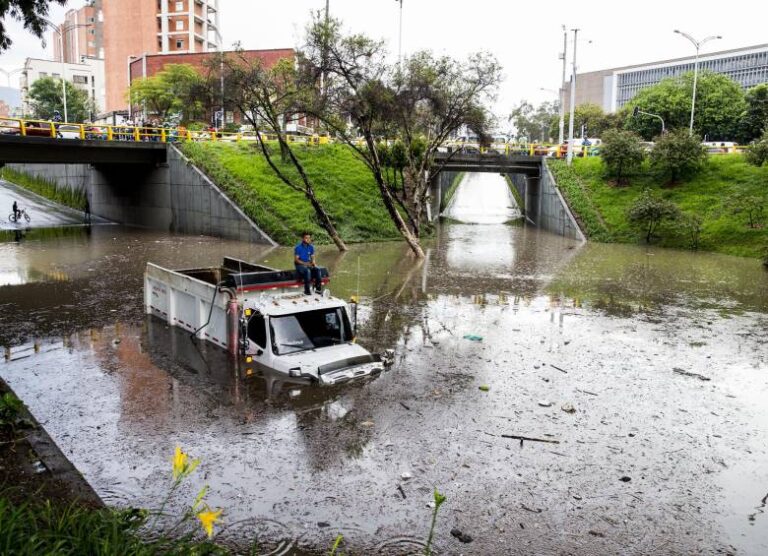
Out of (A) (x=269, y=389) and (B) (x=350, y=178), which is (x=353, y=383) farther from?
(B) (x=350, y=178)

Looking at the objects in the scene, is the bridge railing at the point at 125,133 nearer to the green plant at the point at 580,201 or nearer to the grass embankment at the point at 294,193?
the grass embankment at the point at 294,193

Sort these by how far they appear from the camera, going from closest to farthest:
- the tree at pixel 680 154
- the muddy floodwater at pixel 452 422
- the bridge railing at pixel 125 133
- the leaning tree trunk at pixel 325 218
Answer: the muddy floodwater at pixel 452 422, the leaning tree trunk at pixel 325 218, the bridge railing at pixel 125 133, the tree at pixel 680 154

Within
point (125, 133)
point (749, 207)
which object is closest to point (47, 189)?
point (125, 133)

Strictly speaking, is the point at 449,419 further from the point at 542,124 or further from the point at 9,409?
the point at 542,124

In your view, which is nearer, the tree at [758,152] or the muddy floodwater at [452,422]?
the muddy floodwater at [452,422]

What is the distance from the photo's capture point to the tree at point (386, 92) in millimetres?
25047

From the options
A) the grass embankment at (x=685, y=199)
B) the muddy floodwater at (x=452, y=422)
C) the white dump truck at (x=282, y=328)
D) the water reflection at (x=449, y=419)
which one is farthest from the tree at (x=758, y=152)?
the white dump truck at (x=282, y=328)

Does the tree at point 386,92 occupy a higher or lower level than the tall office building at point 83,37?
lower

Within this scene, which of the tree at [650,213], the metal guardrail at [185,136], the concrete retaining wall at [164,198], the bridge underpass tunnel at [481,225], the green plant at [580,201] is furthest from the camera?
the green plant at [580,201]

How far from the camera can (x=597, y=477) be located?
778 cm

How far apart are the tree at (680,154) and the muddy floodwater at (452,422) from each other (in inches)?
818

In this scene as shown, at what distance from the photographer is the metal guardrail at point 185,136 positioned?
32.9 meters

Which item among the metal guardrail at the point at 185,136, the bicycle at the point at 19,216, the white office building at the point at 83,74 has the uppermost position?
the white office building at the point at 83,74

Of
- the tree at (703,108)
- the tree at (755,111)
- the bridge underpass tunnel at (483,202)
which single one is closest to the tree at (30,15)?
the bridge underpass tunnel at (483,202)
